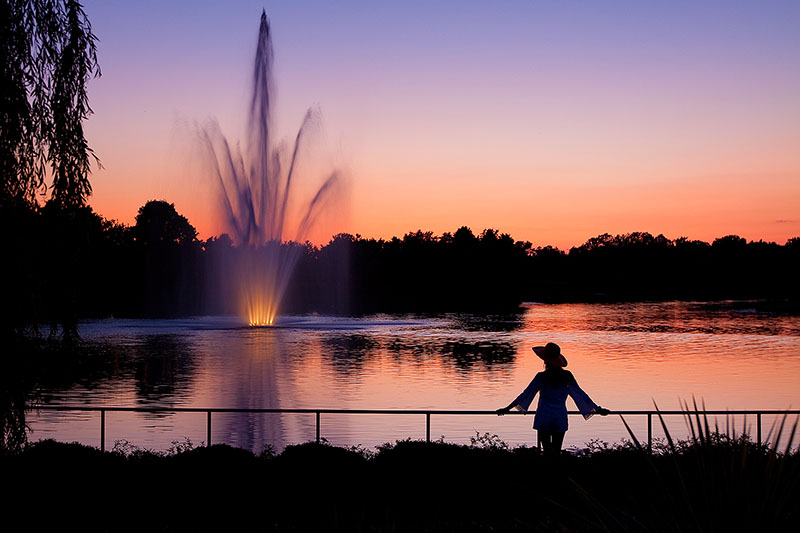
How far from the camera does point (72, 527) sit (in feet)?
36.4

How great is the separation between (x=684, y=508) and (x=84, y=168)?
1065cm

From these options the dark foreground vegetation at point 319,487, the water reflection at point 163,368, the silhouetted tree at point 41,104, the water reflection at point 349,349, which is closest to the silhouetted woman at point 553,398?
the dark foreground vegetation at point 319,487

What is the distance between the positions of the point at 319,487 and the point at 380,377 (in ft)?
114

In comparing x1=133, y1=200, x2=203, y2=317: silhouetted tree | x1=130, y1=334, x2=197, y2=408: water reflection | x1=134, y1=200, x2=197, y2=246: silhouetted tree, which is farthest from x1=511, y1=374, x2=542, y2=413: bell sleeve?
x1=134, y1=200, x2=197, y2=246: silhouetted tree

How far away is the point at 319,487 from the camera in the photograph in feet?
43.1

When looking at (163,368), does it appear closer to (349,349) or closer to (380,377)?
(380,377)

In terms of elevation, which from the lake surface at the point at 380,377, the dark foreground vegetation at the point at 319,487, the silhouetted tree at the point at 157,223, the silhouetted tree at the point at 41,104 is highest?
the silhouetted tree at the point at 157,223

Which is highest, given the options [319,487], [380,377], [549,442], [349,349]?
[549,442]

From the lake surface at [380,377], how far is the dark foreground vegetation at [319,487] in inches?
69.3

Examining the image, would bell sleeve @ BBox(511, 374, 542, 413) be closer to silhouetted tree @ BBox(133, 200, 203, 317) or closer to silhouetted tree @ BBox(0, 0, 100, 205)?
silhouetted tree @ BBox(0, 0, 100, 205)

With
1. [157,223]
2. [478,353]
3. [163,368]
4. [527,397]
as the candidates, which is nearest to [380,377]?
[163,368]

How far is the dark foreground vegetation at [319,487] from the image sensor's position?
37.3 feet

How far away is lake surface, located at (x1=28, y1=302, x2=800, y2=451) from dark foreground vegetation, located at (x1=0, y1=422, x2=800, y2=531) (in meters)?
1.76

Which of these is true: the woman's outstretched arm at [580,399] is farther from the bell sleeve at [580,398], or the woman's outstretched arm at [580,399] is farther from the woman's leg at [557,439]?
the woman's leg at [557,439]
